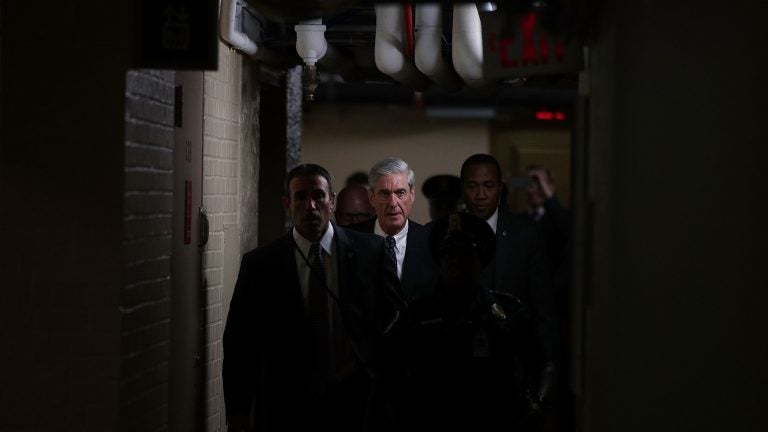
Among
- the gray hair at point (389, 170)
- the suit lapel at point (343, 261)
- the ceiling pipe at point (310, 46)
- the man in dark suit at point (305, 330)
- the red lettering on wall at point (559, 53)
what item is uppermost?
the ceiling pipe at point (310, 46)

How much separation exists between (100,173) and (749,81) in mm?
2429

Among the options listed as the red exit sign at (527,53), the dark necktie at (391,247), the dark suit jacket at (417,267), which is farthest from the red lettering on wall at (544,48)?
the dark necktie at (391,247)

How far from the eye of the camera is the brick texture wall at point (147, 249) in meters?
5.32

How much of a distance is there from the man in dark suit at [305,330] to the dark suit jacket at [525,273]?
919mm

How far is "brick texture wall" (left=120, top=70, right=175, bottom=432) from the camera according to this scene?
17.5 feet

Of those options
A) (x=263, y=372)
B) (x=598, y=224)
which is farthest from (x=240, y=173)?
(x=598, y=224)

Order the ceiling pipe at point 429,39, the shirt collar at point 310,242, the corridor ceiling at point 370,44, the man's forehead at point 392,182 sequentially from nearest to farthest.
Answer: the corridor ceiling at point 370,44 < the shirt collar at point 310,242 < the man's forehead at point 392,182 < the ceiling pipe at point 429,39

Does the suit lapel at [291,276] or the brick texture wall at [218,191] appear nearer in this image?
the suit lapel at [291,276]

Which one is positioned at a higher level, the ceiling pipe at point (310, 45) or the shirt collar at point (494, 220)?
the ceiling pipe at point (310, 45)

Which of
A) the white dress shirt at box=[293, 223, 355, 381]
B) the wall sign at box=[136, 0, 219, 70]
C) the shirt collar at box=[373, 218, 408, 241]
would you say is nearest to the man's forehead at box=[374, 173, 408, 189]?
the shirt collar at box=[373, 218, 408, 241]

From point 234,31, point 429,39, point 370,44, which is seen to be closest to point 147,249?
point 234,31

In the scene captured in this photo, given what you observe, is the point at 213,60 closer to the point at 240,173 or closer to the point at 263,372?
the point at 263,372

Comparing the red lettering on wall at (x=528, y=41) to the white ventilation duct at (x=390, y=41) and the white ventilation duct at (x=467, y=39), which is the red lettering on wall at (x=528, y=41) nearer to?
the white ventilation duct at (x=467, y=39)

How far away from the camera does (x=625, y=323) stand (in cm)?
479
